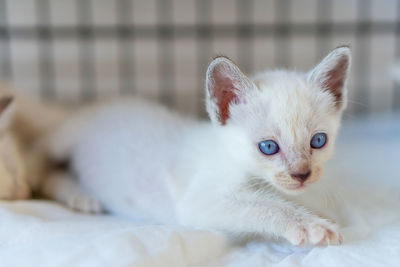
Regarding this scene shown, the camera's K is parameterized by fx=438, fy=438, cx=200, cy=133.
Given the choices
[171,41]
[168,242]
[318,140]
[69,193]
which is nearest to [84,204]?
[69,193]

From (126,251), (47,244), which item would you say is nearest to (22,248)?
(47,244)

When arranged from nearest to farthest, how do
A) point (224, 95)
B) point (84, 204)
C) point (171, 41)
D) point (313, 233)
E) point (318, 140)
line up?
point (313, 233)
point (318, 140)
point (224, 95)
point (84, 204)
point (171, 41)

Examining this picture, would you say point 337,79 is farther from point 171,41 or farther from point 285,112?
point 171,41

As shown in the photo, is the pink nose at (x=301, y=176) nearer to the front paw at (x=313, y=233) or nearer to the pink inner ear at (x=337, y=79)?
the front paw at (x=313, y=233)

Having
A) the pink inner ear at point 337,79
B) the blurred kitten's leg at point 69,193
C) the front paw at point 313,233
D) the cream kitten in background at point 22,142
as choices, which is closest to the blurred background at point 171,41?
the cream kitten in background at point 22,142

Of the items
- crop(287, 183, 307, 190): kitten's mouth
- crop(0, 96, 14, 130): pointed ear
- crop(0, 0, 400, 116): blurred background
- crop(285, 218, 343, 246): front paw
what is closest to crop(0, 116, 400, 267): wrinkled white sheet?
crop(285, 218, 343, 246): front paw

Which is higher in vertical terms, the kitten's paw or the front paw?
the front paw

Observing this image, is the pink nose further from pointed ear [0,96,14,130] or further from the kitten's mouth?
pointed ear [0,96,14,130]
